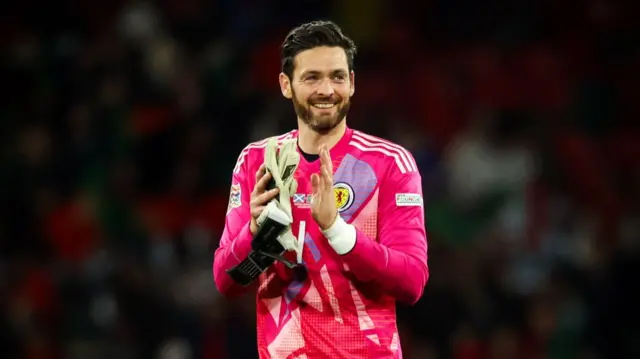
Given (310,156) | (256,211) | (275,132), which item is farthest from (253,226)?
(275,132)

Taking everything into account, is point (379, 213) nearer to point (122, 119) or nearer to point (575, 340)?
point (575, 340)

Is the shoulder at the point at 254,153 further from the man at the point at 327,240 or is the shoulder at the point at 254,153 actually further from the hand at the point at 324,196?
the hand at the point at 324,196

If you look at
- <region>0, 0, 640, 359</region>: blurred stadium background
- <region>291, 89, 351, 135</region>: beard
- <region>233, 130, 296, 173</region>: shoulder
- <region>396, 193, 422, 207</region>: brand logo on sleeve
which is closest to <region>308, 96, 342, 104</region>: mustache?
<region>291, 89, 351, 135</region>: beard

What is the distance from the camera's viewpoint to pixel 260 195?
3.40 metres

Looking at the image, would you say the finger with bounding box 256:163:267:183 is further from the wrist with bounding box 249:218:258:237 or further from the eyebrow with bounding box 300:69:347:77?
the eyebrow with bounding box 300:69:347:77

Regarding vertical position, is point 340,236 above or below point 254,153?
below

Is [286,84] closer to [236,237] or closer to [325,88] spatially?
[325,88]

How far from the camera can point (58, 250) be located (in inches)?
315

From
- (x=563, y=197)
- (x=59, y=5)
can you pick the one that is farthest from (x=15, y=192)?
(x=563, y=197)

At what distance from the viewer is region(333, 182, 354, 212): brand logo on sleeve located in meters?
3.62

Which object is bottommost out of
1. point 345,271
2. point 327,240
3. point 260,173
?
point 345,271

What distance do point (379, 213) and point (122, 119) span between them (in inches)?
207

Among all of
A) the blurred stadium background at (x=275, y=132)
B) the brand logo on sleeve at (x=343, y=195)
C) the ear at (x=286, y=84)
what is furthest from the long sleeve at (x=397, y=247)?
the blurred stadium background at (x=275, y=132)

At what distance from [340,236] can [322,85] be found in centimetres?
52
